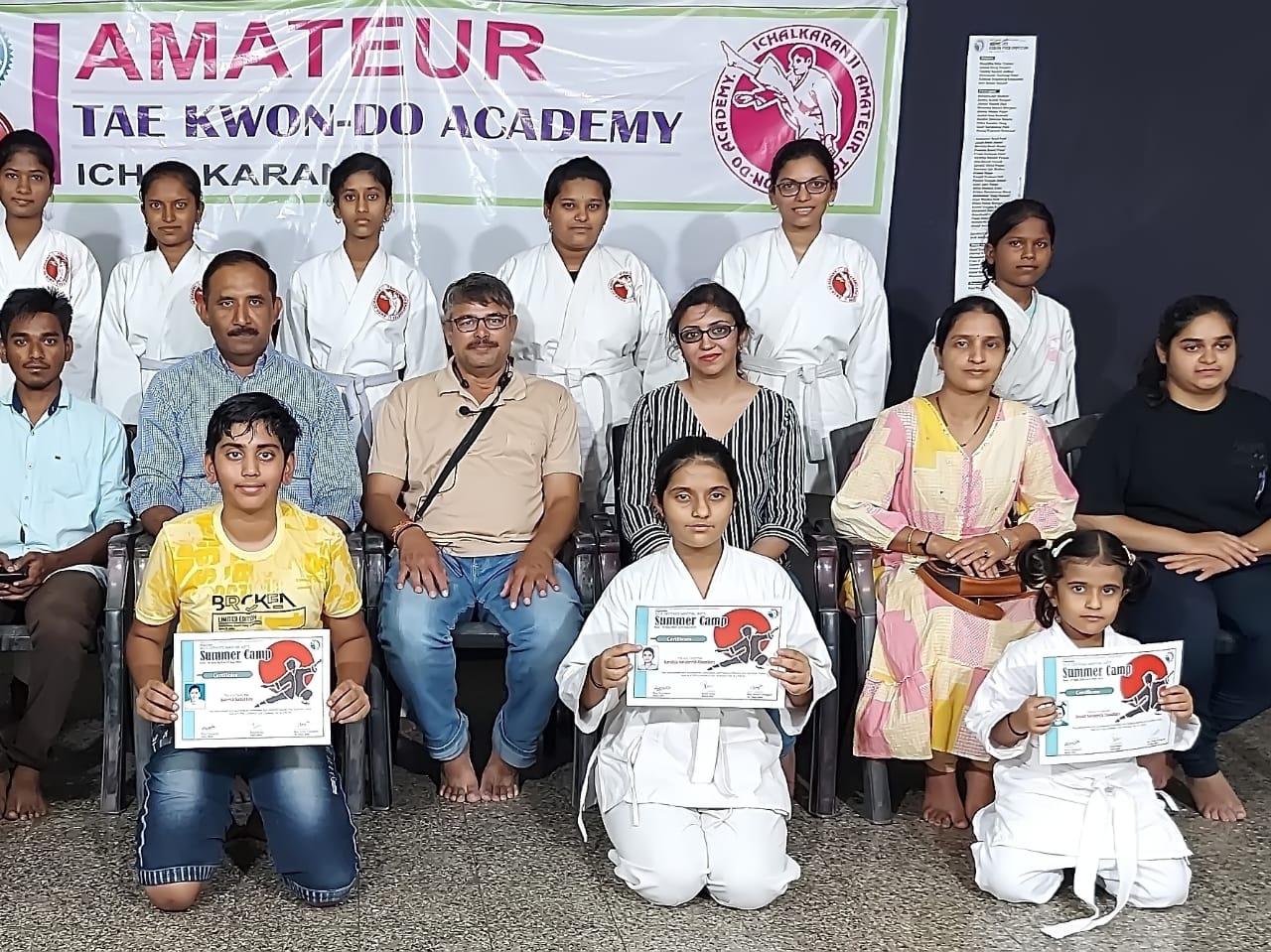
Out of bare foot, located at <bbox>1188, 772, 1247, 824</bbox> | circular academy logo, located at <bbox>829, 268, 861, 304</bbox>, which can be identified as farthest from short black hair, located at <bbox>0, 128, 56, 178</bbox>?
bare foot, located at <bbox>1188, 772, 1247, 824</bbox>

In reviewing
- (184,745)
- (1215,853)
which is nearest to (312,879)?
(184,745)

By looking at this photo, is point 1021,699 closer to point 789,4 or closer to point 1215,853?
point 1215,853

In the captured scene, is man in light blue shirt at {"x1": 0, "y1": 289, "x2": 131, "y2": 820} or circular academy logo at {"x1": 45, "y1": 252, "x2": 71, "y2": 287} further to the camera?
circular academy logo at {"x1": 45, "y1": 252, "x2": 71, "y2": 287}

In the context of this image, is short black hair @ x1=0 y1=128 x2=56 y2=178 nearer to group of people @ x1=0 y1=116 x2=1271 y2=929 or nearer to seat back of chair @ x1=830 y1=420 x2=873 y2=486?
group of people @ x1=0 y1=116 x2=1271 y2=929

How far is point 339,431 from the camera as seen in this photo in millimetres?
3467

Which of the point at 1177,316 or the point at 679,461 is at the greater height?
the point at 1177,316

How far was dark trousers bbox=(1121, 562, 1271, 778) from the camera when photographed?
127 inches

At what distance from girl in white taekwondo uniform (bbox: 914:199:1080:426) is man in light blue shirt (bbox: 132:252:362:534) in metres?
1.65

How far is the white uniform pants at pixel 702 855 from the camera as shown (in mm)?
2750

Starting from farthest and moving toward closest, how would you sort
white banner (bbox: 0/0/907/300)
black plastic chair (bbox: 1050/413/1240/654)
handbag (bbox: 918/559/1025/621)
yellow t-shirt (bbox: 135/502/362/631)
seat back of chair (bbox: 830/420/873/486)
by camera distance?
white banner (bbox: 0/0/907/300)
black plastic chair (bbox: 1050/413/1240/654)
seat back of chair (bbox: 830/420/873/486)
handbag (bbox: 918/559/1025/621)
yellow t-shirt (bbox: 135/502/362/631)

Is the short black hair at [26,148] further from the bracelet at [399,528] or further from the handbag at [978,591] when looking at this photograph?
the handbag at [978,591]

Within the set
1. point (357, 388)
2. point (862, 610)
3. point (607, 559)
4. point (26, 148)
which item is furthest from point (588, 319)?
point (26, 148)

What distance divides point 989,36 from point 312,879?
3273 mm

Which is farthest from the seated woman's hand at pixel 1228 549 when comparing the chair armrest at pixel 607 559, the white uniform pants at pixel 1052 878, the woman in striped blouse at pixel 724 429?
the chair armrest at pixel 607 559
